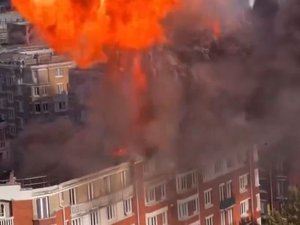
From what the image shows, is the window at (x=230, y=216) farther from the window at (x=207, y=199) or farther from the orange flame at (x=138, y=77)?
the orange flame at (x=138, y=77)

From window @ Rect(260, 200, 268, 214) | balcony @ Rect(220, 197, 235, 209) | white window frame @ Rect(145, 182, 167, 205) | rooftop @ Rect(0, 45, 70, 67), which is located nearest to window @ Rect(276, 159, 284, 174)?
balcony @ Rect(220, 197, 235, 209)

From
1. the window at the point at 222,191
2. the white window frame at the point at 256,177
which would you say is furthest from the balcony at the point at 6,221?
the white window frame at the point at 256,177

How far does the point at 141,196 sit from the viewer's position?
910 cm

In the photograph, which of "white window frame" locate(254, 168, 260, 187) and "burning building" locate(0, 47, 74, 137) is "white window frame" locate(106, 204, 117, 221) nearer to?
"white window frame" locate(254, 168, 260, 187)

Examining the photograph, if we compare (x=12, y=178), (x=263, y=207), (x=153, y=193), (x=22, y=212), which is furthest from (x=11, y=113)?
(x=22, y=212)

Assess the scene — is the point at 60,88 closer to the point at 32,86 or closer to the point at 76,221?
the point at 32,86

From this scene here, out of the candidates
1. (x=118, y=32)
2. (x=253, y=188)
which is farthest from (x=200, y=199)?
(x=118, y=32)

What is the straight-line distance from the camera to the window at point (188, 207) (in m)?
9.42

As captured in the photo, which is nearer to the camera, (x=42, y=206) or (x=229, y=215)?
(x=42, y=206)

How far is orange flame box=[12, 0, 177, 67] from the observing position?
6.62 meters

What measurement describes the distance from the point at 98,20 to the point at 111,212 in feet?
8.91

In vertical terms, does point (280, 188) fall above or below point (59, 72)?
below

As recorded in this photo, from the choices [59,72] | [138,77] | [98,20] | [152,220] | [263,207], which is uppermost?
[98,20]

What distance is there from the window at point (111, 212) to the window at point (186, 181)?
0.66m
